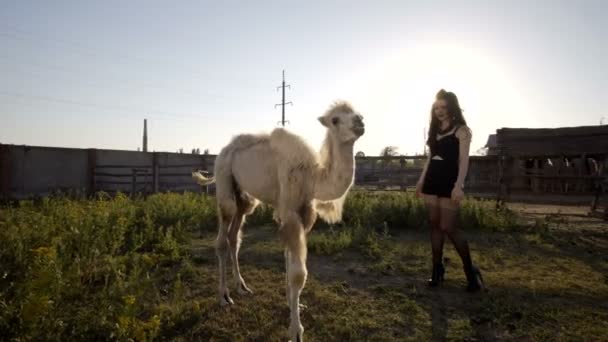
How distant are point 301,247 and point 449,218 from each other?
6.36ft

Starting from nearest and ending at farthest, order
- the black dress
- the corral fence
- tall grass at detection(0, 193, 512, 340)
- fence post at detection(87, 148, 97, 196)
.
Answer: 1. tall grass at detection(0, 193, 512, 340)
2. the black dress
3. the corral fence
4. fence post at detection(87, 148, 97, 196)

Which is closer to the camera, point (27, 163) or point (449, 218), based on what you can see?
point (449, 218)

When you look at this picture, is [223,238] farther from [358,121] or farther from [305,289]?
[358,121]

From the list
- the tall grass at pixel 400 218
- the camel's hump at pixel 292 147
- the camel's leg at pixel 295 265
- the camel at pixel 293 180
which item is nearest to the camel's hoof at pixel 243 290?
the camel at pixel 293 180

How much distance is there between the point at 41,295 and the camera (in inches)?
109

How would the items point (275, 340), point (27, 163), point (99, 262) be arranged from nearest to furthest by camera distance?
point (275, 340)
point (99, 262)
point (27, 163)

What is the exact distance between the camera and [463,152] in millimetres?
4078

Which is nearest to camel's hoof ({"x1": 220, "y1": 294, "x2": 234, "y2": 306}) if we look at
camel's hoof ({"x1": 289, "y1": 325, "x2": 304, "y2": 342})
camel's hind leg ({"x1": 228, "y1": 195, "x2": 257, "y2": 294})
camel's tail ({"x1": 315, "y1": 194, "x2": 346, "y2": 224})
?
camel's hind leg ({"x1": 228, "y1": 195, "x2": 257, "y2": 294})

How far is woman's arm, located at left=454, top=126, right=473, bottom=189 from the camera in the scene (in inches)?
Result: 157

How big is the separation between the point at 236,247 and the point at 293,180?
1.57 meters

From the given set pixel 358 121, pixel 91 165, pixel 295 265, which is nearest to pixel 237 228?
pixel 295 265

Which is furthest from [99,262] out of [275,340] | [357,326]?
[357,326]

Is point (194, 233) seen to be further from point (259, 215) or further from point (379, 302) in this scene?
point (379, 302)

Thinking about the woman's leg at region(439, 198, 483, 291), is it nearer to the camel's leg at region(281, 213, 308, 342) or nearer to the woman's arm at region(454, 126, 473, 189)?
the woman's arm at region(454, 126, 473, 189)
